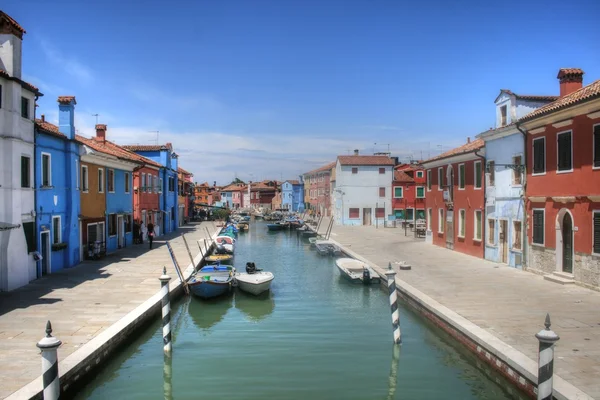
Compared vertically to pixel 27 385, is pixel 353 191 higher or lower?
higher

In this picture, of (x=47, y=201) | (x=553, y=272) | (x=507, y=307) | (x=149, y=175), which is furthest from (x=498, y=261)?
(x=149, y=175)

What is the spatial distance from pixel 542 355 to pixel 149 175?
3382 centimetres

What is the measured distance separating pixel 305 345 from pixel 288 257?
20130mm

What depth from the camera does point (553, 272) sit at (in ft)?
58.9

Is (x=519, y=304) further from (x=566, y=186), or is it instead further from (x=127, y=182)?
(x=127, y=182)

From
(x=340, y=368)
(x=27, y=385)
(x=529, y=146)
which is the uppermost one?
(x=529, y=146)

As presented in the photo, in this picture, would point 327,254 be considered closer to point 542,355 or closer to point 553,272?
point 553,272

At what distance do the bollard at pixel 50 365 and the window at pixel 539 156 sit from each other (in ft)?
57.0

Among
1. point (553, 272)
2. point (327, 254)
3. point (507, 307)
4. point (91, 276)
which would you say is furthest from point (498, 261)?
point (91, 276)

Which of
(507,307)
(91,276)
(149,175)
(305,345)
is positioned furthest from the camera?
(149,175)

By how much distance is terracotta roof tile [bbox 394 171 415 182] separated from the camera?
60.0 meters

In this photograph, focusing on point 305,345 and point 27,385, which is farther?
point 305,345

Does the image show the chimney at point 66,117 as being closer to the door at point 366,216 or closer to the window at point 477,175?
the window at point 477,175

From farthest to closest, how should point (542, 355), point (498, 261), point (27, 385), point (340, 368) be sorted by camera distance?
point (498, 261) < point (340, 368) < point (27, 385) < point (542, 355)
